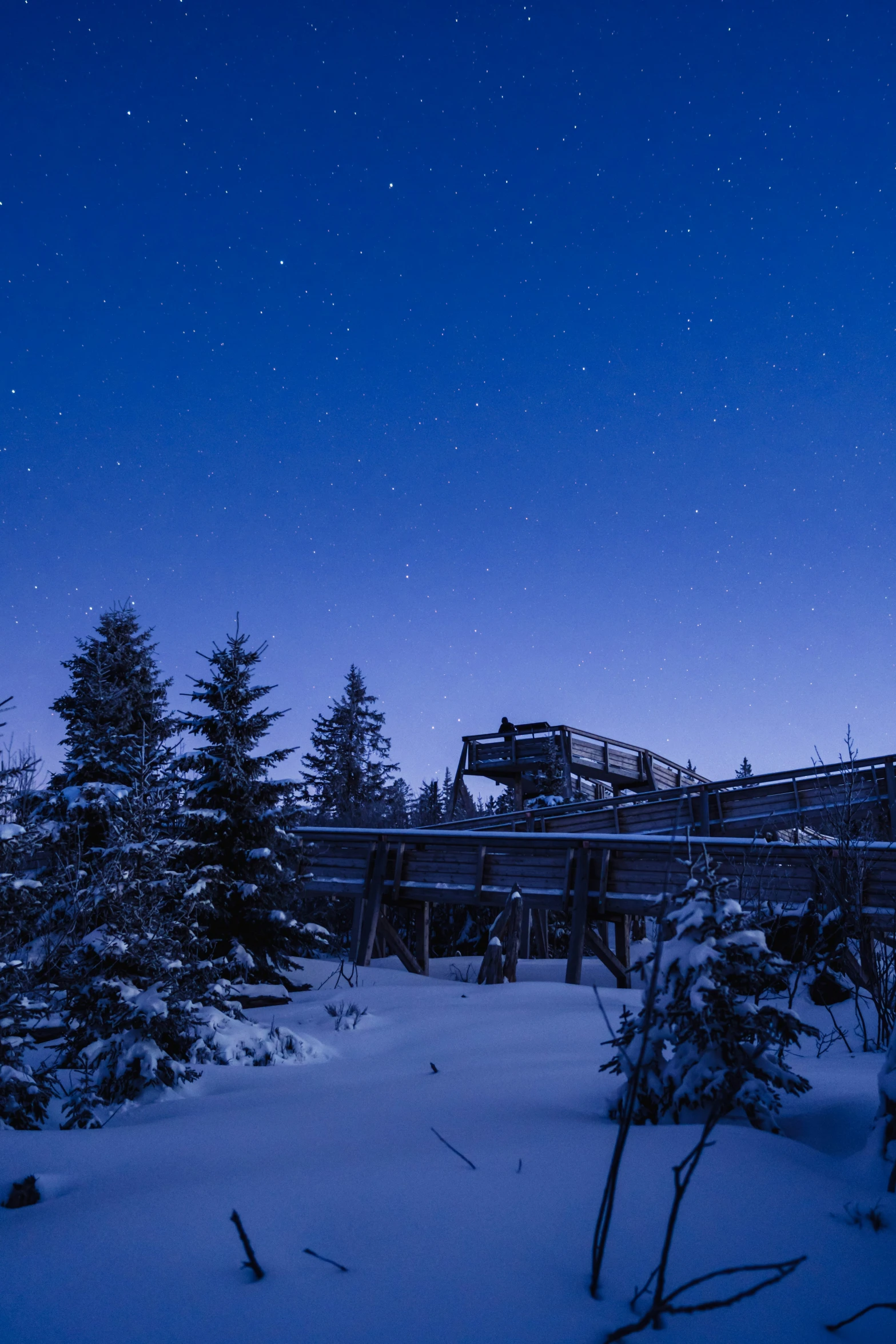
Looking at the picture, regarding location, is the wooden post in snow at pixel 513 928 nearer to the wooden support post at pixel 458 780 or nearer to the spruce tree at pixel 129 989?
the spruce tree at pixel 129 989

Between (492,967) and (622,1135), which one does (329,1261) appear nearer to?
(622,1135)

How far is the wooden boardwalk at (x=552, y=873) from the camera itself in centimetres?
970

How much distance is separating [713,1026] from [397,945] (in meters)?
9.89

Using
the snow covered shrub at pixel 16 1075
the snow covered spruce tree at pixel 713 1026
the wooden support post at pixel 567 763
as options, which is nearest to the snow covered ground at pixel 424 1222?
the snow covered spruce tree at pixel 713 1026

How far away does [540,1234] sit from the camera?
6.97 feet

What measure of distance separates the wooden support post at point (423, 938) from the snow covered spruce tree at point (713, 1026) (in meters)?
9.56

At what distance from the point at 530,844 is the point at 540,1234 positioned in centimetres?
988

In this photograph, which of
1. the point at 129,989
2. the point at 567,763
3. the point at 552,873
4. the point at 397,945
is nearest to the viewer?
the point at 129,989

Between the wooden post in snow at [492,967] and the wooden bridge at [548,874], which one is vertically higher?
the wooden bridge at [548,874]

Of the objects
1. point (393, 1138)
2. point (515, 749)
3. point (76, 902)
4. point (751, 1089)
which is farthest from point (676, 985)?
point (515, 749)

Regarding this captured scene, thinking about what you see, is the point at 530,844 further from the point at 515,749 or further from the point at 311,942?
the point at 515,749

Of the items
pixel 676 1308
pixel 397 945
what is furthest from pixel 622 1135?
pixel 397 945

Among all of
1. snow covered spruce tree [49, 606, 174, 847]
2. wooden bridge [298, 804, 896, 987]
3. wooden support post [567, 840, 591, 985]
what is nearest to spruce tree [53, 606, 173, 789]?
snow covered spruce tree [49, 606, 174, 847]

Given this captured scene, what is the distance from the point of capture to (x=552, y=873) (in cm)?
1175
